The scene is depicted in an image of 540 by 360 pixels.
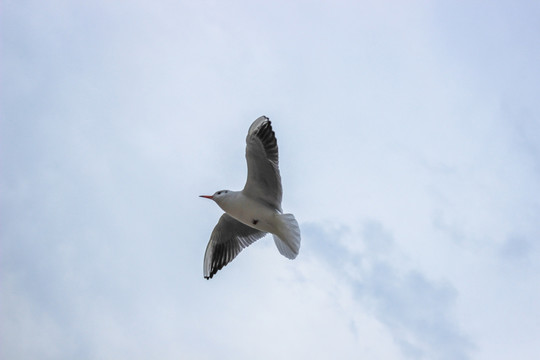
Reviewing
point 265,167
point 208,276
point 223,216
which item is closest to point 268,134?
point 265,167

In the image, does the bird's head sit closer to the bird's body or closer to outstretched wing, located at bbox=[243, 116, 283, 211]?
the bird's body

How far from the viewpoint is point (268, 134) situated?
7844mm

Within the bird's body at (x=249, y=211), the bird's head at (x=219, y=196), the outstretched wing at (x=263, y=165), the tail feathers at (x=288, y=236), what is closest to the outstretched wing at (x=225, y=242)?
the bird's head at (x=219, y=196)

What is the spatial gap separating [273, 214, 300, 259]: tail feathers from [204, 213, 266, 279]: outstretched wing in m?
1.03

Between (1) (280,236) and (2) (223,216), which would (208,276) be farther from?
(1) (280,236)

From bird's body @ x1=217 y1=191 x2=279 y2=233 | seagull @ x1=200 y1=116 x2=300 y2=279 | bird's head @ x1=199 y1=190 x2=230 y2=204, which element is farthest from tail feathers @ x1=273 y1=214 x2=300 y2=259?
bird's head @ x1=199 y1=190 x2=230 y2=204

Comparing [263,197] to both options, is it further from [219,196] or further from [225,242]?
[225,242]

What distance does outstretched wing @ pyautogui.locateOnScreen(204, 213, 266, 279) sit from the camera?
29.5 ft

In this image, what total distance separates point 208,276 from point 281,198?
150 centimetres

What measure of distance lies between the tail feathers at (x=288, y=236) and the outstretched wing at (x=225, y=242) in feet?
3.39

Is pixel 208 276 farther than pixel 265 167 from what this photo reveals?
Yes

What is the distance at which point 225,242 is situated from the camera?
9.07 m

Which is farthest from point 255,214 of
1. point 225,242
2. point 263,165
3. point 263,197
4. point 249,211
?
point 225,242

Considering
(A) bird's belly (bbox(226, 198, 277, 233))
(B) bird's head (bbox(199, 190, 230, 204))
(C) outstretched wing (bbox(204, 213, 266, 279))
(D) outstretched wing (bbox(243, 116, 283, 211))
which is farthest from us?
(C) outstretched wing (bbox(204, 213, 266, 279))
